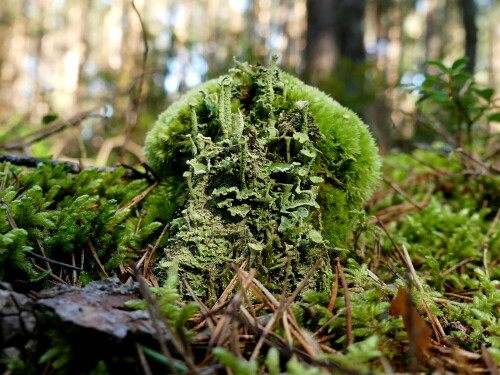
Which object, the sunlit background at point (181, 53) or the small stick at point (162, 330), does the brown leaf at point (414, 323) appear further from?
the sunlit background at point (181, 53)

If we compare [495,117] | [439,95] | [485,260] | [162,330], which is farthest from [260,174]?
[495,117]

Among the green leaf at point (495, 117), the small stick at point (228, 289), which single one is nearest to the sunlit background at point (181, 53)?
the green leaf at point (495, 117)

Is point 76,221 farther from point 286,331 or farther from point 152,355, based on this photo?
point 286,331

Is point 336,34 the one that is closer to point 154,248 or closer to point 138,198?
point 138,198

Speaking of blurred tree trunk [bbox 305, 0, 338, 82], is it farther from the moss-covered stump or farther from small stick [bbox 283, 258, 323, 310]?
small stick [bbox 283, 258, 323, 310]

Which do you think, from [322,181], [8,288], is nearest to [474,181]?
[322,181]

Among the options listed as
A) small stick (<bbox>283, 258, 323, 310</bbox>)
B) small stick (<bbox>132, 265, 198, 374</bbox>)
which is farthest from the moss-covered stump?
small stick (<bbox>132, 265, 198, 374</bbox>)

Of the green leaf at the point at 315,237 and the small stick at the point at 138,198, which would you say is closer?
Result: the green leaf at the point at 315,237
